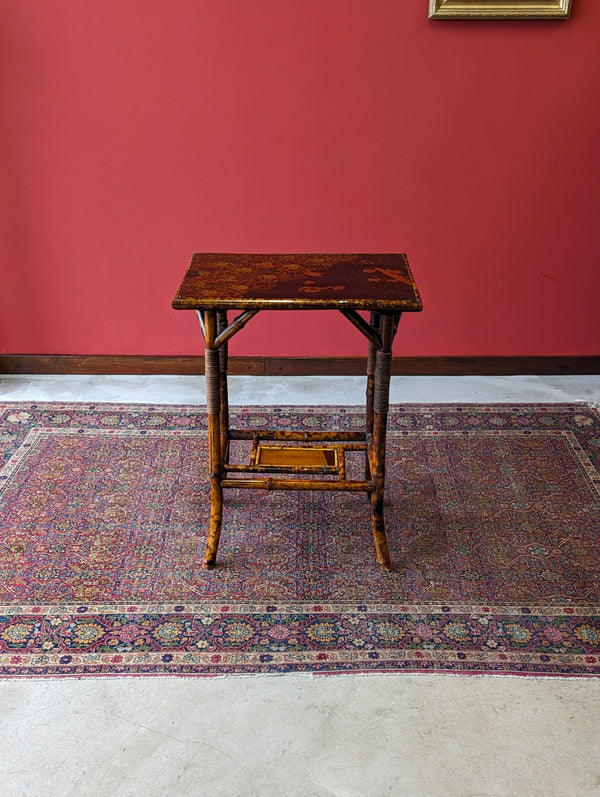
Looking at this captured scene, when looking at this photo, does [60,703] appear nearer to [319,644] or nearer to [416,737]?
[319,644]

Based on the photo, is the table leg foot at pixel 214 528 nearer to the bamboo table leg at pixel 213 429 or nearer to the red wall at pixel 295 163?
the bamboo table leg at pixel 213 429

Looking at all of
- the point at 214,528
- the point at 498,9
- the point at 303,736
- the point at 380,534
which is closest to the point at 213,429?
the point at 214,528

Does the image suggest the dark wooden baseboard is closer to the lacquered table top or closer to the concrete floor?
the lacquered table top

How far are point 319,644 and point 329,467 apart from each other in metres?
0.72

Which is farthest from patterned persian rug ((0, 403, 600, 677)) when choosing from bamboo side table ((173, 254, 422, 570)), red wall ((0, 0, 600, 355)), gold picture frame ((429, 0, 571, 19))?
gold picture frame ((429, 0, 571, 19))

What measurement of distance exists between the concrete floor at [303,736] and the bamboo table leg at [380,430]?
59cm

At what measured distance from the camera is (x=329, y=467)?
10.2ft

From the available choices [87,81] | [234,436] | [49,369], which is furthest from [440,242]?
[49,369]

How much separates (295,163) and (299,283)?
1448mm

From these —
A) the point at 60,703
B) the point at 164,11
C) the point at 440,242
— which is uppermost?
the point at 164,11

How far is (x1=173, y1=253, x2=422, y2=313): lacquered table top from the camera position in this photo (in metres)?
2.57

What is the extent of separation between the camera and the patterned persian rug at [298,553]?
102 inches

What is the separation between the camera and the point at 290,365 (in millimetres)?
4344

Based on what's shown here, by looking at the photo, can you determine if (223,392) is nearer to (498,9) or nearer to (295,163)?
(295,163)
